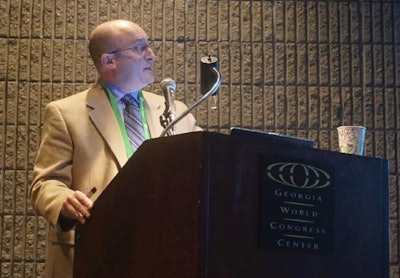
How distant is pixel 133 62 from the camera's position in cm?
272

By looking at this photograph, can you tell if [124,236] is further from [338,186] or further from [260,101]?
[260,101]

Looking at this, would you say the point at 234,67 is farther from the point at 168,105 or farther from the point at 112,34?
the point at 168,105

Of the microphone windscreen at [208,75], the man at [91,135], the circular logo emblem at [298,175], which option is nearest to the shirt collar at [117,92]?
the man at [91,135]

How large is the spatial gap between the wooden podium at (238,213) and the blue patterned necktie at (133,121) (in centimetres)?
58

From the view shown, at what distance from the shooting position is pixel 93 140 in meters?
2.49

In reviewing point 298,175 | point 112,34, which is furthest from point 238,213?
point 112,34

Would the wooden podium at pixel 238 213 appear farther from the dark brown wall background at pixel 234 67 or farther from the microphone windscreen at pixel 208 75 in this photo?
the dark brown wall background at pixel 234 67

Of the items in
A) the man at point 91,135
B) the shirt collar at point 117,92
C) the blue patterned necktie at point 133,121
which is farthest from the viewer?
the shirt collar at point 117,92

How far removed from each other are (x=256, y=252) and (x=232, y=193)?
0.15 m

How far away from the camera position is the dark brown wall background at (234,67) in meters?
3.52

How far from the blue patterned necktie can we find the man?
1 cm

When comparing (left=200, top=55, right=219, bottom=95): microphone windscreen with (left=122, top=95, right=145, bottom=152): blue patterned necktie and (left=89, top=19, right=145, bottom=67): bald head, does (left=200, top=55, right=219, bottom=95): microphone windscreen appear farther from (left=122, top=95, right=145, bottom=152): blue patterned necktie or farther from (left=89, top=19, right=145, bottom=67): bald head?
(left=89, top=19, right=145, bottom=67): bald head

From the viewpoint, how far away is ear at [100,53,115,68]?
8.95 ft

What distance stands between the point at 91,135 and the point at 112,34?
0.47 m
